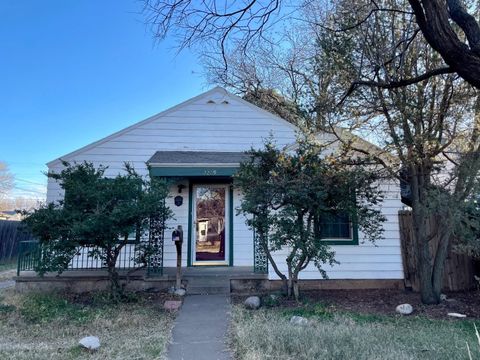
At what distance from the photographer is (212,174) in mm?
8570

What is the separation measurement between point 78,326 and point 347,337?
13.4 ft

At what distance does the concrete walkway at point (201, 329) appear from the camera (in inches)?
168

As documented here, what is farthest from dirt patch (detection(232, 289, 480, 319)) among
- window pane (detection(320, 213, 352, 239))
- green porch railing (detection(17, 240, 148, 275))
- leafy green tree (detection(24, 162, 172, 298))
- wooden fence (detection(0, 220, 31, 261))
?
wooden fence (detection(0, 220, 31, 261))

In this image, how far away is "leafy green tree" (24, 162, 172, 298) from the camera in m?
6.37

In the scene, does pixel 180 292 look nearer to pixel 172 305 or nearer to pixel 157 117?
pixel 172 305

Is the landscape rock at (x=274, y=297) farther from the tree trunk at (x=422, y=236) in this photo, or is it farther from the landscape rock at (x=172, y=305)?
the tree trunk at (x=422, y=236)

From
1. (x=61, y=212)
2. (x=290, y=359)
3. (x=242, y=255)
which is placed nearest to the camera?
(x=290, y=359)

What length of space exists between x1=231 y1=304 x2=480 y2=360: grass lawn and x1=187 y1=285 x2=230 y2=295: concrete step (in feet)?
4.93

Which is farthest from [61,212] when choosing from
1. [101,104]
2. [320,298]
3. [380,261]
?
[101,104]

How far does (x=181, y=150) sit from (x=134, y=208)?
362 centimetres

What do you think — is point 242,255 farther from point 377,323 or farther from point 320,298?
point 377,323

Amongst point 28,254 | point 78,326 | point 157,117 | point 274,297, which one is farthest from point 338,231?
point 28,254

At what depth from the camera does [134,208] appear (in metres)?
6.52

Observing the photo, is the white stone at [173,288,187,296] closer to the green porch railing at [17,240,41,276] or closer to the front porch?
the front porch
